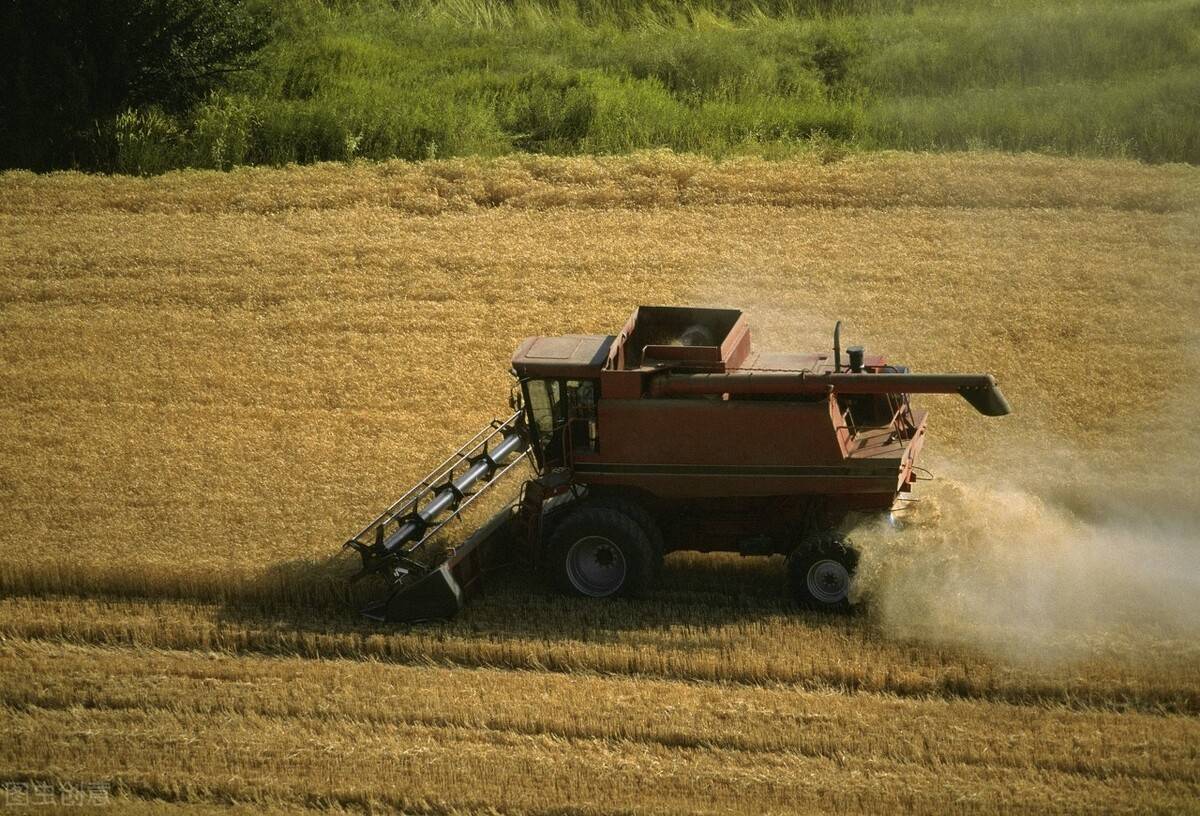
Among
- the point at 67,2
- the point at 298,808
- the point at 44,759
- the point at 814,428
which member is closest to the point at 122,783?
the point at 44,759

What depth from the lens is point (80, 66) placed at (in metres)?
22.2

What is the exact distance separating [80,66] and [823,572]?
15850 mm

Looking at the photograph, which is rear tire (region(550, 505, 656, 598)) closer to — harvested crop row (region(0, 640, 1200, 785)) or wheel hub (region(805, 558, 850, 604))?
harvested crop row (region(0, 640, 1200, 785))

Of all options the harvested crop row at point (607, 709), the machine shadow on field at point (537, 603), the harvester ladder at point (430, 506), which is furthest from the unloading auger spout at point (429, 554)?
the harvested crop row at point (607, 709)

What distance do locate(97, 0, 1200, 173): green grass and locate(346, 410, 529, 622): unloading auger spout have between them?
10.1 meters

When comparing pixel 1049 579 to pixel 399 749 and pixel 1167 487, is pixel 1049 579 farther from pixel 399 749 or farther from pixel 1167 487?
pixel 399 749

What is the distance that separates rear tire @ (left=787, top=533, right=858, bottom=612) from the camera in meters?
10.9

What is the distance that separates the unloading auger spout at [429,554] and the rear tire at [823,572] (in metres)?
2.45

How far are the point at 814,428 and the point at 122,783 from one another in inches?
209

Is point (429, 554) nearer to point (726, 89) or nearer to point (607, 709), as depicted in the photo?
point (607, 709)

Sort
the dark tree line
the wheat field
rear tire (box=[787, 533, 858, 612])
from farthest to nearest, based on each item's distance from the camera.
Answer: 1. the dark tree line
2. rear tire (box=[787, 533, 858, 612])
3. the wheat field

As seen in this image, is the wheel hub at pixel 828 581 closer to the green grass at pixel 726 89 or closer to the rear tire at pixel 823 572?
the rear tire at pixel 823 572

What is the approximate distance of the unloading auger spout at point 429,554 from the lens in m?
11.1

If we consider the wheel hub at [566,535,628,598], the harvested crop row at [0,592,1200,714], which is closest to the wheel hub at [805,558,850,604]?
the harvested crop row at [0,592,1200,714]
